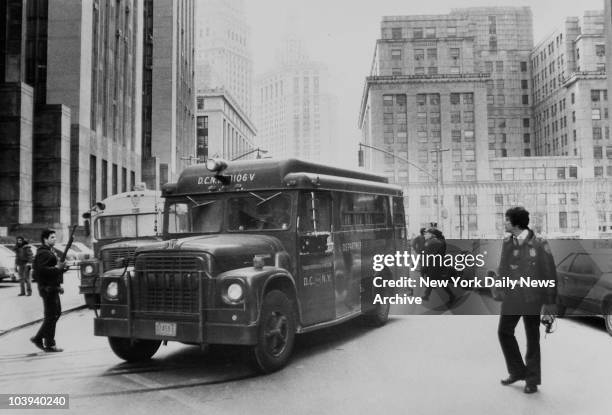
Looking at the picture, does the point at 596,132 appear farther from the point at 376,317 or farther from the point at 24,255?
the point at 24,255

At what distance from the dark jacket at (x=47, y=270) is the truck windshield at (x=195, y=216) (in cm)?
180

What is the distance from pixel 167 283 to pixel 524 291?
379cm

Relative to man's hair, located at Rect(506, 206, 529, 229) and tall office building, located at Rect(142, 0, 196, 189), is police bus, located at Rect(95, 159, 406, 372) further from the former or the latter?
tall office building, located at Rect(142, 0, 196, 189)

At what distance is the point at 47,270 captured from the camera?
8.07 m

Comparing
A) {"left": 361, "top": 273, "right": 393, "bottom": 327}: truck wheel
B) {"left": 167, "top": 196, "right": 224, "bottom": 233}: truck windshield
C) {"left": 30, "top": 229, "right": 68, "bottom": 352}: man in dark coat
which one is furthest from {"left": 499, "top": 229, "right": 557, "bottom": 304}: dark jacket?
{"left": 30, "top": 229, "right": 68, "bottom": 352}: man in dark coat

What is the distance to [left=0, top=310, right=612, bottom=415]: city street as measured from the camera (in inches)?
203

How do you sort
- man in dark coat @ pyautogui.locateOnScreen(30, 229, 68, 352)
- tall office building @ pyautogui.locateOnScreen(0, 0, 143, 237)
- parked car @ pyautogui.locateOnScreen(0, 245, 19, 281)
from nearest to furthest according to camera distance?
man in dark coat @ pyautogui.locateOnScreen(30, 229, 68, 352) → parked car @ pyautogui.locateOnScreen(0, 245, 19, 281) → tall office building @ pyautogui.locateOnScreen(0, 0, 143, 237)

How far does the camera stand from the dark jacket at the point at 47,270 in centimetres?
808

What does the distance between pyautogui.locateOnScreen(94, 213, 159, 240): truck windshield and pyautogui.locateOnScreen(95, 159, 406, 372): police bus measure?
4.95 metres

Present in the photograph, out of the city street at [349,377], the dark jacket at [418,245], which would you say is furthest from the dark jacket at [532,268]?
the dark jacket at [418,245]

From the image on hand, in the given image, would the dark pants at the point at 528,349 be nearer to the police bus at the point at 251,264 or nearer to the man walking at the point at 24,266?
the police bus at the point at 251,264

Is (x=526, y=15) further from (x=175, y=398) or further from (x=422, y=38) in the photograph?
(x=175, y=398)

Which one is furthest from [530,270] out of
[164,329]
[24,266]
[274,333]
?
[24,266]

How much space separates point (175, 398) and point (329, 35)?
416 centimetres
